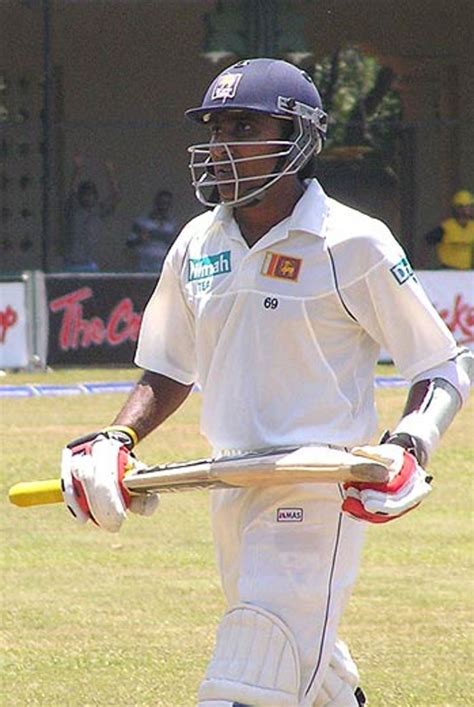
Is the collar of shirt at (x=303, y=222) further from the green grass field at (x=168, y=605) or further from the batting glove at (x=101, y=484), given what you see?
the green grass field at (x=168, y=605)

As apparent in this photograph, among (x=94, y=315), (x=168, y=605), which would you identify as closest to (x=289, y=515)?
(x=168, y=605)

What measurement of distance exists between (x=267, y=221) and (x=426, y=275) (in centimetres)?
1445

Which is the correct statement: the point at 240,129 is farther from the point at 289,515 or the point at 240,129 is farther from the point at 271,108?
the point at 289,515

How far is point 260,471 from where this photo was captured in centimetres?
441

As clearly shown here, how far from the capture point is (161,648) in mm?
7258

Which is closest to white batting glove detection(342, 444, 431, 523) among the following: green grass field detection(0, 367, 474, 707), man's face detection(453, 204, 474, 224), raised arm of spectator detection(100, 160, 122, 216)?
green grass field detection(0, 367, 474, 707)

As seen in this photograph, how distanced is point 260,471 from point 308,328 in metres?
0.43

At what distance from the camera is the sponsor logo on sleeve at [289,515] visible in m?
4.62

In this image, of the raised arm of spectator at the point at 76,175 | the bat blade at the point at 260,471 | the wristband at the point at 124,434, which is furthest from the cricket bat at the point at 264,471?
the raised arm of spectator at the point at 76,175

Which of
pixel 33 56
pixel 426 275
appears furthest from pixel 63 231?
pixel 426 275

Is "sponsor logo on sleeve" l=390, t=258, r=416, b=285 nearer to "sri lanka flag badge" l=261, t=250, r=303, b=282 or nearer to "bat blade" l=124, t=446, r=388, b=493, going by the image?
"sri lanka flag badge" l=261, t=250, r=303, b=282

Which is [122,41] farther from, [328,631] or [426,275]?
[328,631]

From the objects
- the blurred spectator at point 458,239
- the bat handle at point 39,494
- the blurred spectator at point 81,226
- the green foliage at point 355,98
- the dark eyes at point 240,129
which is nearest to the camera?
the bat handle at point 39,494

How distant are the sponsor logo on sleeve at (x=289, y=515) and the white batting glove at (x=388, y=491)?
0.28m
